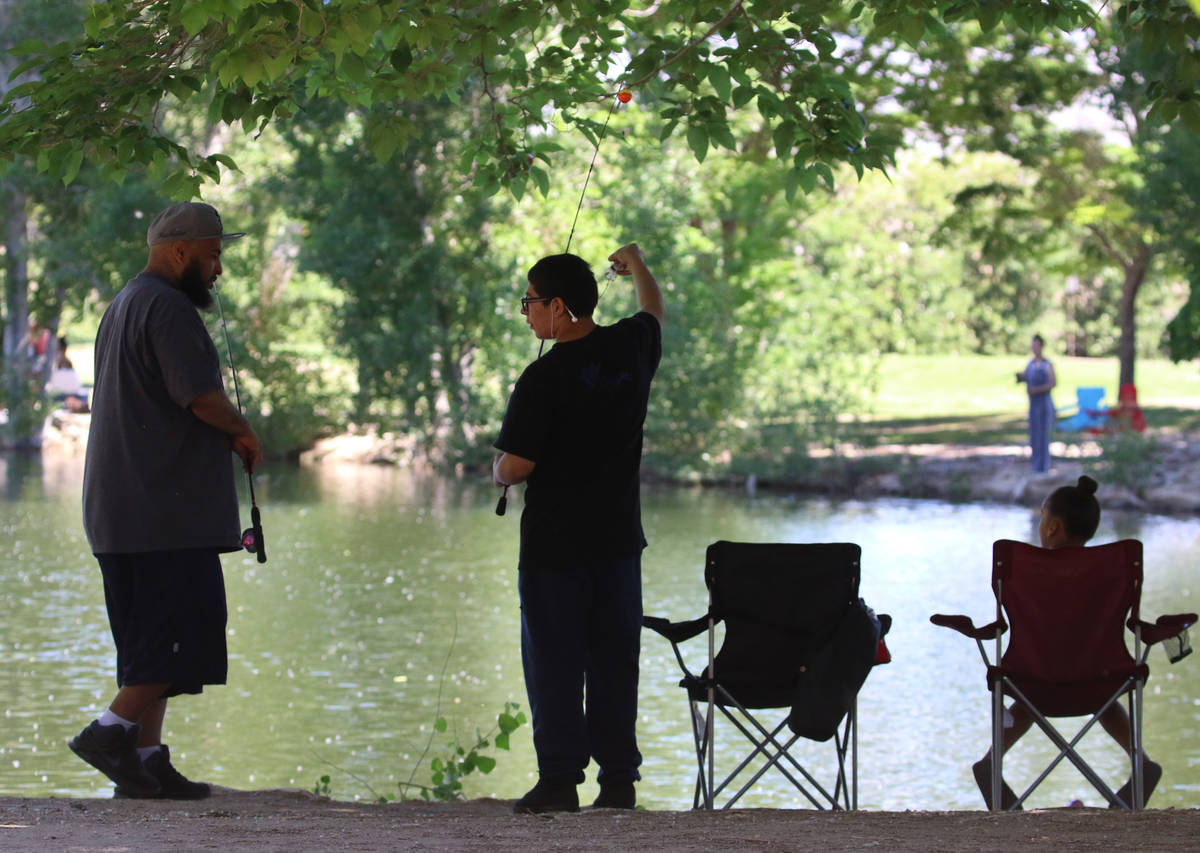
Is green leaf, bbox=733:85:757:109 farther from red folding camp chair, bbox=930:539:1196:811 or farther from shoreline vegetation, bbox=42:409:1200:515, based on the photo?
shoreline vegetation, bbox=42:409:1200:515

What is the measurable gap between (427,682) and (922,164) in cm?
3541

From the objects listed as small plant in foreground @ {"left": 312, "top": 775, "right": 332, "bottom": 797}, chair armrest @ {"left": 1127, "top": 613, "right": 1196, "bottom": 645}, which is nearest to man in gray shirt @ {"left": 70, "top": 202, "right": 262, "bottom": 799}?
small plant in foreground @ {"left": 312, "top": 775, "right": 332, "bottom": 797}

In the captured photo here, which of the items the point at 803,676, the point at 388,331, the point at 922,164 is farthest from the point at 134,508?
the point at 922,164

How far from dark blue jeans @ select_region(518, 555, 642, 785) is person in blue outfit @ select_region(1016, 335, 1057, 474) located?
14.0 m

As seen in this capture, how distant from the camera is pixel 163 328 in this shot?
4832mm

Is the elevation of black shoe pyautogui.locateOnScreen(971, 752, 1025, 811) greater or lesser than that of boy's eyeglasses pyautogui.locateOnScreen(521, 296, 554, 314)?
lesser

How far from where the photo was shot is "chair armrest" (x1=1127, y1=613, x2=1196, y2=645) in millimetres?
5203

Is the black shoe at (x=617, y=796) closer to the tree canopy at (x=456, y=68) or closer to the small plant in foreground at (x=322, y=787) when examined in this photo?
the small plant in foreground at (x=322, y=787)

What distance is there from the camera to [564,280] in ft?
15.9

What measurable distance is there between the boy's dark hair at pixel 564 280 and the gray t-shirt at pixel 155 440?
3.20ft

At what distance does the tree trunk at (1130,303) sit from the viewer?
25.4 metres

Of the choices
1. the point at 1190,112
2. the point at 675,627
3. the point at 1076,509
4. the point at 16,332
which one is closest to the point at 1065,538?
the point at 1076,509

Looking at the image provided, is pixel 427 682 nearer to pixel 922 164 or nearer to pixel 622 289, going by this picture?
pixel 622 289

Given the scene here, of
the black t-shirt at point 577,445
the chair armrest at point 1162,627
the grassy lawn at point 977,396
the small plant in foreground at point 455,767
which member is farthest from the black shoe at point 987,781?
the grassy lawn at point 977,396
